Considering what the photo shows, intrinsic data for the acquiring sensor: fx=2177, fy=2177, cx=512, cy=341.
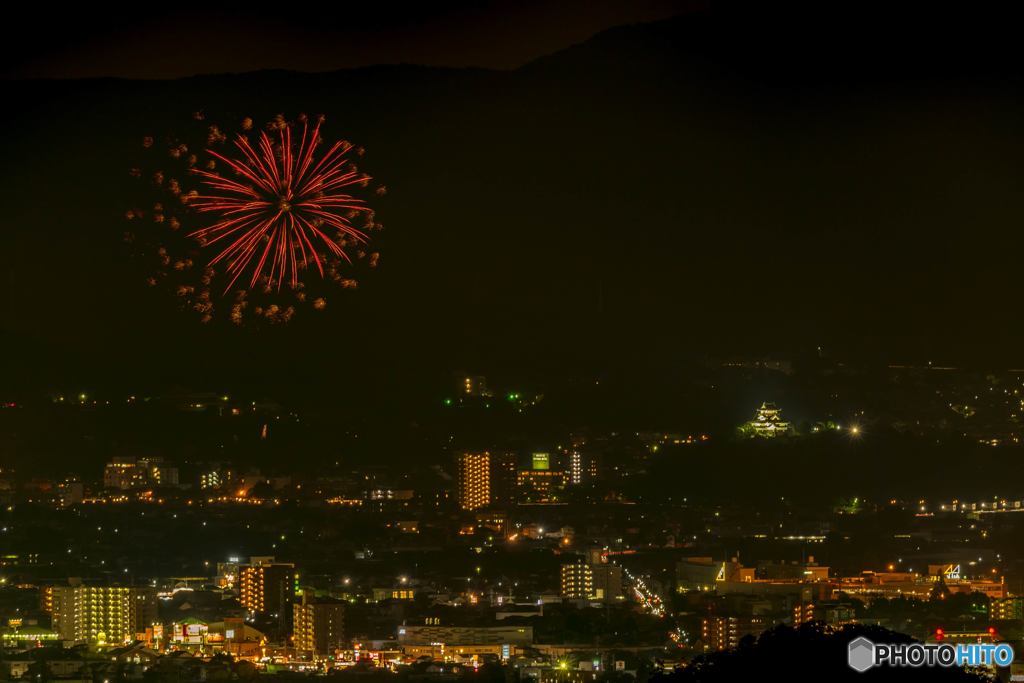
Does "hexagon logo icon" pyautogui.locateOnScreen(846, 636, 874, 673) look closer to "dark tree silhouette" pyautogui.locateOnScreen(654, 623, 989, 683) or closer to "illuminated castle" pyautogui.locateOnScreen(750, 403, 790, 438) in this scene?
"dark tree silhouette" pyautogui.locateOnScreen(654, 623, 989, 683)

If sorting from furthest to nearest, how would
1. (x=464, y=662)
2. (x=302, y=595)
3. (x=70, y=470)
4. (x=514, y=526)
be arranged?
1. (x=70, y=470)
2. (x=514, y=526)
3. (x=302, y=595)
4. (x=464, y=662)

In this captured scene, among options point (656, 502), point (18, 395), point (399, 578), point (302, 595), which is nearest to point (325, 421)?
point (18, 395)

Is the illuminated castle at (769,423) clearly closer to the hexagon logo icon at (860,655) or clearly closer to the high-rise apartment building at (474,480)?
the high-rise apartment building at (474,480)

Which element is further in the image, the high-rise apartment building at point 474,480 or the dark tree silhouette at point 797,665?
the high-rise apartment building at point 474,480

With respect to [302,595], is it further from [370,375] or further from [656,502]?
[370,375]

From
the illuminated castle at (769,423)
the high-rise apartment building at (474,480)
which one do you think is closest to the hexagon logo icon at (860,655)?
the high-rise apartment building at (474,480)
